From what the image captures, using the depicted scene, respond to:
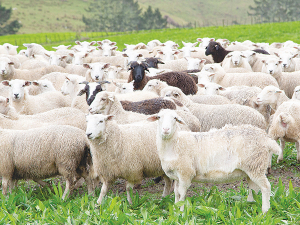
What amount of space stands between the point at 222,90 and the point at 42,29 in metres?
62.8

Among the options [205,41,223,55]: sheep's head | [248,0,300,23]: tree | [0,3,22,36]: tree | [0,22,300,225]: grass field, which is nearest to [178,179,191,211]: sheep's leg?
[0,22,300,225]: grass field

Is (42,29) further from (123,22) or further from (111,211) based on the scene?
(111,211)

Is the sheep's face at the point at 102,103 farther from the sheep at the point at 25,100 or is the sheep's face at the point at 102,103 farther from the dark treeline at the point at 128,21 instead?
the dark treeline at the point at 128,21

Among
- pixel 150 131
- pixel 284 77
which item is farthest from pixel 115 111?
pixel 284 77

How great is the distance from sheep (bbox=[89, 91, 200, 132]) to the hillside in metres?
36.1

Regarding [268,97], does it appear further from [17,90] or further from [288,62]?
[17,90]

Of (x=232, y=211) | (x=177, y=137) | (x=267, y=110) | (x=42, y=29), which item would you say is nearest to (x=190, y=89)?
(x=267, y=110)

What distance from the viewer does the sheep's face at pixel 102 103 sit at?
18.4 ft

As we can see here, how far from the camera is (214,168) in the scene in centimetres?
409

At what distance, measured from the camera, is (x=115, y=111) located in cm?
570

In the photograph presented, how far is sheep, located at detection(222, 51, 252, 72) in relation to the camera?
389 inches

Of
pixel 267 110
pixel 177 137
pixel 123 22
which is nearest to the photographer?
pixel 177 137

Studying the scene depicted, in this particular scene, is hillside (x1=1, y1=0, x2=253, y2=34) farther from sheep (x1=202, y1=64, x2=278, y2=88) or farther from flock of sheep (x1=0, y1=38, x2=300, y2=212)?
flock of sheep (x1=0, y1=38, x2=300, y2=212)

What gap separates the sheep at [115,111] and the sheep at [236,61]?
467 cm
